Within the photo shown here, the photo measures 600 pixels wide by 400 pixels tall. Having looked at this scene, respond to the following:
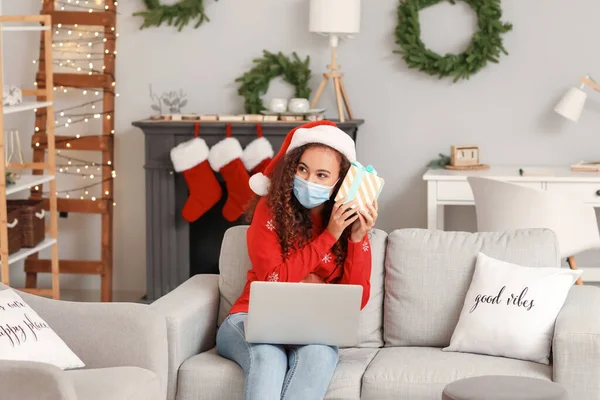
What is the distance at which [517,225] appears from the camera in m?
4.39

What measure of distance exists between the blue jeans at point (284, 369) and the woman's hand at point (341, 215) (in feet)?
1.21

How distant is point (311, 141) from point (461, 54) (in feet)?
7.26

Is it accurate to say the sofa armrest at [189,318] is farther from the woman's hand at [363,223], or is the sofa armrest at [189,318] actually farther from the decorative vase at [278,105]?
the decorative vase at [278,105]

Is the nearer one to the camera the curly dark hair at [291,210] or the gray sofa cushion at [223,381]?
the gray sofa cushion at [223,381]

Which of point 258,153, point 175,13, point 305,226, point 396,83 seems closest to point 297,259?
point 305,226

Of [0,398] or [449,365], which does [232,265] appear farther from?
[0,398]

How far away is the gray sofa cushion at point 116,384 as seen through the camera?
255cm

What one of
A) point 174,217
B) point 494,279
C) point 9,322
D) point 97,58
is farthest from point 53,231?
point 494,279

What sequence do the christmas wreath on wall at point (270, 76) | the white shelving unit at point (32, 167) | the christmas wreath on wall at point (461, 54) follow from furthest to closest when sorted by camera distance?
1. the christmas wreath on wall at point (270, 76)
2. the christmas wreath on wall at point (461, 54)
3. the white shelving unit at point (32, 167)

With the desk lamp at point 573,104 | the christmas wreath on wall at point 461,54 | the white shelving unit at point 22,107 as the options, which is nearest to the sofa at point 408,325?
the white shelving unit at point 22,107

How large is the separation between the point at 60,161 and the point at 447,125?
84.9 inches

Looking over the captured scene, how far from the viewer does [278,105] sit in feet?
16.7

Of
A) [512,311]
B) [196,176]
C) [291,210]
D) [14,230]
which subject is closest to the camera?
[512,311]

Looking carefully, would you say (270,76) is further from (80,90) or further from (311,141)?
(311,141)
